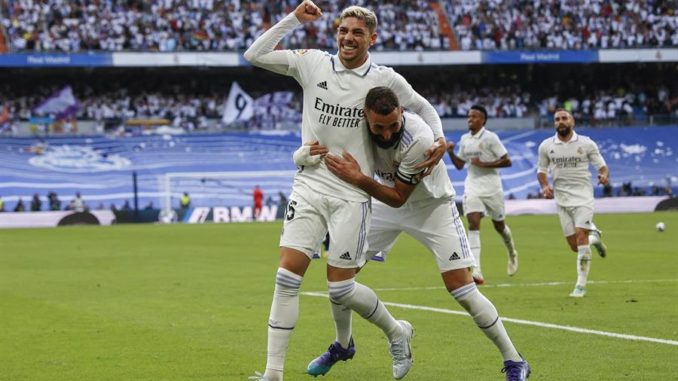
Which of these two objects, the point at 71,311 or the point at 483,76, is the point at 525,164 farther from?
the point at 71,311

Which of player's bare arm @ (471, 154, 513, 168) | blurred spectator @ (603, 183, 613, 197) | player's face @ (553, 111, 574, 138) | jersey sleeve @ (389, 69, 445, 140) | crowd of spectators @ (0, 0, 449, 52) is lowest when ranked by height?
blurred spectator @ (603, 183, 613, 197)

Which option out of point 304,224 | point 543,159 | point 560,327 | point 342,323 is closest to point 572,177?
point 543,159

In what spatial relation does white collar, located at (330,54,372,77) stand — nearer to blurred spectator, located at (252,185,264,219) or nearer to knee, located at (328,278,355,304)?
knee, located at (328,278,355,304)

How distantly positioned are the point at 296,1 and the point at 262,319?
179ft

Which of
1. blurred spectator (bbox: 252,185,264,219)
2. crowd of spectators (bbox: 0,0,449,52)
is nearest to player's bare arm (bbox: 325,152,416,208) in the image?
blurred spectator (bbox: 252,185,264,219)

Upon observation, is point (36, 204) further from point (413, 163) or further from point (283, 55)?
point (413, 163)

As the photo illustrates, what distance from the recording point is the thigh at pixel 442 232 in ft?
→ 28.8

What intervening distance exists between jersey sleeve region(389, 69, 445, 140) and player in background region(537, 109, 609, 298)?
7448mm

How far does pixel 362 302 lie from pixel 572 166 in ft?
28.0

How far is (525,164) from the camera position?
60.1 meters

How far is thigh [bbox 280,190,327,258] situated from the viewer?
8273mm

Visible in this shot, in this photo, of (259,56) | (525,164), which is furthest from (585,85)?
(259,56)

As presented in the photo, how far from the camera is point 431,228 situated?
8984 mm

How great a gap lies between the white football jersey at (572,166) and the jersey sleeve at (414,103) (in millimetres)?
7680
